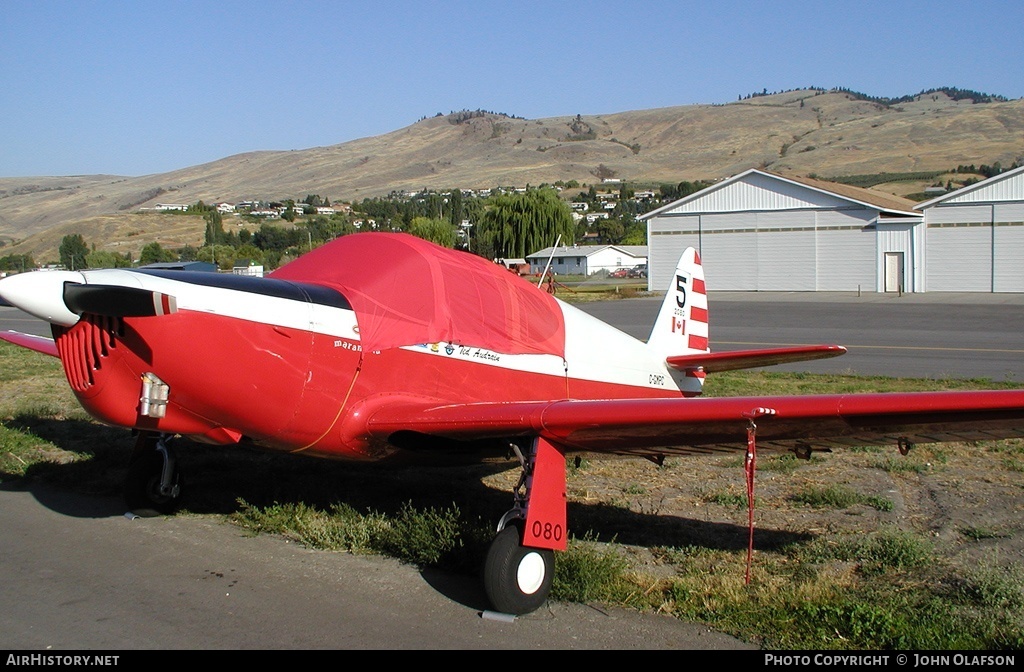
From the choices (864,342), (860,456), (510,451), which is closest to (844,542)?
(510,451)

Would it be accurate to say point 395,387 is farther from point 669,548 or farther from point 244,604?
point 669,548

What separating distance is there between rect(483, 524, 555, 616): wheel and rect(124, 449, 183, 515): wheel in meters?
3.25

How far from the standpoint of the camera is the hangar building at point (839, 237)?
4175 centimetres

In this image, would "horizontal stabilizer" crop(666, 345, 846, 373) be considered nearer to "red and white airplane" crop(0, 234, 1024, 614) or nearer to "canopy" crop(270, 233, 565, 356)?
"red and white airplane" crop(0, 234, 1024, 614)

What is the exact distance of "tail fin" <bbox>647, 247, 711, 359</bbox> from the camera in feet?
29.8

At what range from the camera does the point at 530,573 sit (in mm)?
4961

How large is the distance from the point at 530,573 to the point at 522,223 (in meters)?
70.3

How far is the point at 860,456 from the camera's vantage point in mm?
8648

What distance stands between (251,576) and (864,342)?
62.2 ft

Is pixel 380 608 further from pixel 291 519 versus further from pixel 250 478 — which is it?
pixel 250 478

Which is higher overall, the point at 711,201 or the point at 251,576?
the point at 711,201

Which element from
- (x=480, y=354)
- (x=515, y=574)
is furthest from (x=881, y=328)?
(x=515, y=574)

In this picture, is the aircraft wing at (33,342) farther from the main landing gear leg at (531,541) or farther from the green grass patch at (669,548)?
the main landing gear leg at (531,541)

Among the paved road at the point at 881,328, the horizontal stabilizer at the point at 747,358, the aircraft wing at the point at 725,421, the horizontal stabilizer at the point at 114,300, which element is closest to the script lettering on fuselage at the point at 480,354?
the aircraft wing at the point at 725,421
